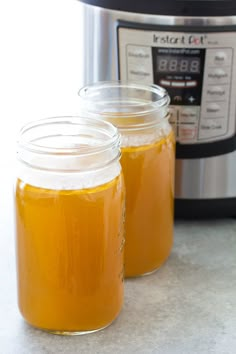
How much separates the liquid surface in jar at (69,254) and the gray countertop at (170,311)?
0.07 ft

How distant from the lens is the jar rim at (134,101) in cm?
85

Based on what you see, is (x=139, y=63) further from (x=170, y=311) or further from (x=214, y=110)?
(x=170, y=311)

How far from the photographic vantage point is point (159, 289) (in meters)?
0.86

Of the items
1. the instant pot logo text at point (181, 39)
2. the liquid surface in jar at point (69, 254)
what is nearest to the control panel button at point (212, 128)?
the instant pot logo text at point (181, 39)

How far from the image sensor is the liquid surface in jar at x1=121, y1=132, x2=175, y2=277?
32.9 inches

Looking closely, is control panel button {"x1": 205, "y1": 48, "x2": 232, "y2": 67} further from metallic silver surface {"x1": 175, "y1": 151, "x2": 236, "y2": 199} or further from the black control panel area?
metallic silver surface {"x1": 175, "y1": 151, "x2": 236, "y2": 199}

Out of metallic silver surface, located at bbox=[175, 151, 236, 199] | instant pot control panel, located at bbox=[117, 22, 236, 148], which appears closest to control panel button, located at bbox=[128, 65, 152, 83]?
instant pot control panel, located at bbox=[117, 22, 236, 148]

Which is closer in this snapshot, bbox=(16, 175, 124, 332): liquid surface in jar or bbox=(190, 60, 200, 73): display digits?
bbox=(16, 175, 124, 332): liquid surface in jar

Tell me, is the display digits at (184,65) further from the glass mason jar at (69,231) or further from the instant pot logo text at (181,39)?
the glass mason jar at (69,231)

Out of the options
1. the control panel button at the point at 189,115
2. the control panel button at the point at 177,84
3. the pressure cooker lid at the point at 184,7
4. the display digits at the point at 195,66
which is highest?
the pressure cooker lid at the point at 184,7

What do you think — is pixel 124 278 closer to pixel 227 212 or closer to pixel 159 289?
pixel 159 289

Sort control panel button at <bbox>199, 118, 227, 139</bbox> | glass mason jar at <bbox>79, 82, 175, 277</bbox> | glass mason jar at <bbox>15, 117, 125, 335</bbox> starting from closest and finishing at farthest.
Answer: glass mason jar at <bbox>15, 117, 125, 335</bbox> → glass mason jar at <bbox>79, 82, 175, 277</bbox> → control panel button at <bbox>199, 118, 227, 139</bbox>

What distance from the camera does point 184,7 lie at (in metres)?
0.87

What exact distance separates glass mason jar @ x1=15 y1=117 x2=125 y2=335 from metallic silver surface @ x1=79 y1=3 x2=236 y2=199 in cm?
16
